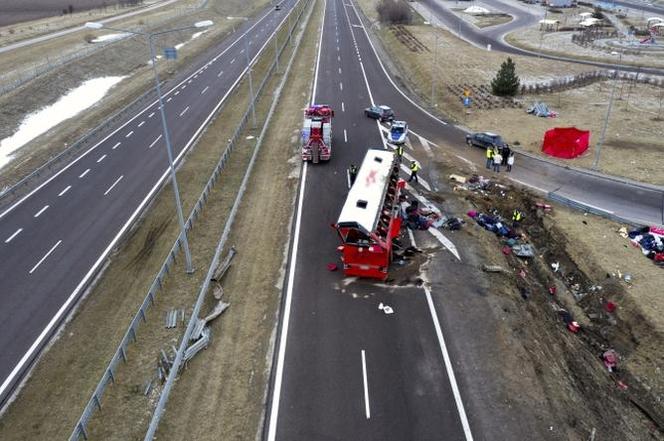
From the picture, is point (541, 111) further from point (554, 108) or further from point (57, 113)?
point (57, 113)

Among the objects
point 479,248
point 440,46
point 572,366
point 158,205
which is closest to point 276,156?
point 158,205

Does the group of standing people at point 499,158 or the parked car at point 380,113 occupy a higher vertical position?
the parked car at point 380,113

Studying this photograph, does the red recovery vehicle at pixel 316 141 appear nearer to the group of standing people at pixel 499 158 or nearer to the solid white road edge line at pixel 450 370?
the group of standing people at pixel 499 158

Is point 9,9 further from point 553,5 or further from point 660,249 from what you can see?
point 660,249

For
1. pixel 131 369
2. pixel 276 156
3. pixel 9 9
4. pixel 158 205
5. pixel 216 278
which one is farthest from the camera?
pixel 9 9

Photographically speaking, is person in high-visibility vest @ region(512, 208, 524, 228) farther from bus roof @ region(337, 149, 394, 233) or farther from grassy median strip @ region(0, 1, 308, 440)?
grassy median strip @ region(0, 1, 308, 440)

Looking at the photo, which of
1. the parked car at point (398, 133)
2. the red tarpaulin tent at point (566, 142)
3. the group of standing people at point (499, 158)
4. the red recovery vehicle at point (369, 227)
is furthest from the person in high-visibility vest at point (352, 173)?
the red tarpaulin tent at point (566, 142)

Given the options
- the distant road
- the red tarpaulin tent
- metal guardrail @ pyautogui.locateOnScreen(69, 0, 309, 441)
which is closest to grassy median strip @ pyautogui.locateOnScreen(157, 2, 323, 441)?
metal guardrail @ pyautogui.locateOnScreen(69, 0, 309, 441)
